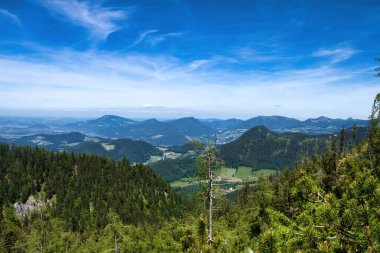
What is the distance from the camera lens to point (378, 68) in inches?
592

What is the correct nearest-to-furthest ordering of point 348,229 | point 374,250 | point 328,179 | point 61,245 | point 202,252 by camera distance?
1. point 374,250
2. point 348,229
3. point 202,252
4. point 328,179
5. point 61,245

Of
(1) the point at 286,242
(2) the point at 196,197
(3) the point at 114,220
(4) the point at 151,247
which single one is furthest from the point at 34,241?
(1) the point at 286,242

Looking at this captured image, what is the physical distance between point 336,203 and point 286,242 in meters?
2.44

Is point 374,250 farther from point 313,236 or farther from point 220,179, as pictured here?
point 220,179

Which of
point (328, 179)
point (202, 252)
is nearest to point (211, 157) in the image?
point (202, 252)

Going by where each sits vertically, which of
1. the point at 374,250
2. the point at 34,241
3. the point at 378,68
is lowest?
the point at 34,241

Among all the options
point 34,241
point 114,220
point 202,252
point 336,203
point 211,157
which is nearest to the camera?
point 336,203

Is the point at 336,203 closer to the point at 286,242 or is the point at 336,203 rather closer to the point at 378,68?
the point at 286,242

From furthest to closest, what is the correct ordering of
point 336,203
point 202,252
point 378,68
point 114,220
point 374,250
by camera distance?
1. point 114,220
2. point 202,252
3. point 378,68
4. point 336,203
5. point 374,250

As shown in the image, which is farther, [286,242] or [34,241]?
[34,241]

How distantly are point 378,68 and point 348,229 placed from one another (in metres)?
8.32

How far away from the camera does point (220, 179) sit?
29.9 meters

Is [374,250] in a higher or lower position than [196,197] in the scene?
higher

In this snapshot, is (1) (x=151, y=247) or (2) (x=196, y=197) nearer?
(2) (x=196, y=197)
